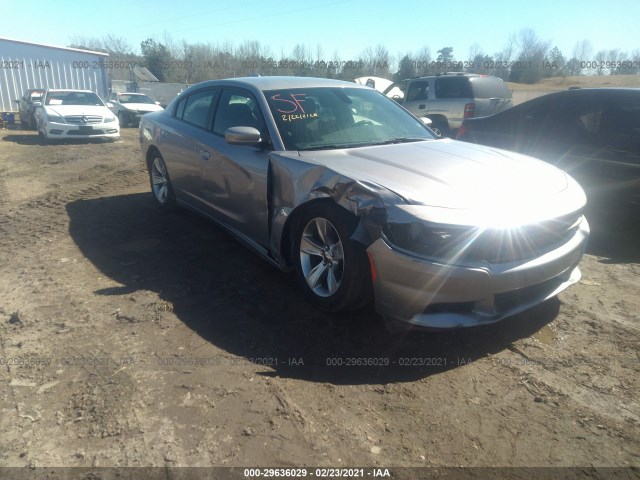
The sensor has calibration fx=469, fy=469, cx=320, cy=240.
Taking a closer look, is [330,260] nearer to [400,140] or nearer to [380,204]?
[380,204]

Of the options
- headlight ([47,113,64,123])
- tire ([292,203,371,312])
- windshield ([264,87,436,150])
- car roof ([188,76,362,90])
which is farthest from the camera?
headlight ([47,113,64,123])


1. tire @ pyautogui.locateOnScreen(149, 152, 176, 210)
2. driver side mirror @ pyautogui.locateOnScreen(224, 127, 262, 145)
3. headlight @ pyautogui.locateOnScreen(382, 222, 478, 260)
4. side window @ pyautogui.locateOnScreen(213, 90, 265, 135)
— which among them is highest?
side window @ pyautogui.locateOnScreen(213, 90, 265, 135)

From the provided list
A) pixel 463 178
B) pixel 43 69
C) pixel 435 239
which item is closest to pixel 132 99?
pixel 43 69

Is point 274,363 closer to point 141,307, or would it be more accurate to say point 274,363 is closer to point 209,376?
point 209,376

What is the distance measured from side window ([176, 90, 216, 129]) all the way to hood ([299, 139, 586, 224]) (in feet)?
5.70

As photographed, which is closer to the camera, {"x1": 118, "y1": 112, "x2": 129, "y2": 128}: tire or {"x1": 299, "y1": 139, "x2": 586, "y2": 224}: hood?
{"x1": 299, "y1": 139, "x2": 586, "y2": 224}: hood

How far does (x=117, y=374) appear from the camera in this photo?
268cm

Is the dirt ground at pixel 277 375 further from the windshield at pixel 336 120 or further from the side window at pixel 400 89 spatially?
the side window at pixel 400 89

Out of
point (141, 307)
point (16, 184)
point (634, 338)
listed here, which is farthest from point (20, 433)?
point (16, 184)

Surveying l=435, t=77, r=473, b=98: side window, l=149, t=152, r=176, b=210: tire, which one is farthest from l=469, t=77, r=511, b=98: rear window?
l=149, t=152, r=176, b=210: tire

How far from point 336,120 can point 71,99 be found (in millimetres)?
13006

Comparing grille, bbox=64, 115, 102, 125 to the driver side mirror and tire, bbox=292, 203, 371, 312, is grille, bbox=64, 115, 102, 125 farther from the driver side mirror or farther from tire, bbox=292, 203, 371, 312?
tire, bbox=292, 203, 371, 312

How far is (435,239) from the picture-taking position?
264 cm

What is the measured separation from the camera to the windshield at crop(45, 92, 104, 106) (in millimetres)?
13766
